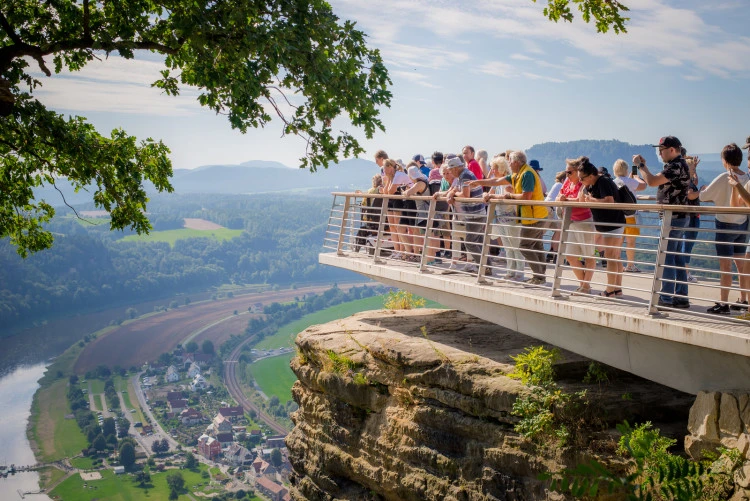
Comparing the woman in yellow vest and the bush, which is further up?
the woman in yellow vest

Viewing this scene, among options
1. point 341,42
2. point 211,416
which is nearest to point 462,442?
point 341,42

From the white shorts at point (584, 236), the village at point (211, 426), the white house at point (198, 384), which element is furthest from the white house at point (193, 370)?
the white shorts at point (584, 236)

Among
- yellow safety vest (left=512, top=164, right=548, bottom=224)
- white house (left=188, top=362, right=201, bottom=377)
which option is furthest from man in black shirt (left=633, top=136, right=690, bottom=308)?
white house (left=188, top=362, right=201, bottom=377)

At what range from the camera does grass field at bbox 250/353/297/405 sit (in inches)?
3364

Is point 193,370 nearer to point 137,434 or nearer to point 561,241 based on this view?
point 137,434

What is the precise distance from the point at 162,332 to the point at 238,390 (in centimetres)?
3349

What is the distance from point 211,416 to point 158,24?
231ft

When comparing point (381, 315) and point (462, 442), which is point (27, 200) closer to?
point (381, 315)

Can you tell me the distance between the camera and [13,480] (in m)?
61.8

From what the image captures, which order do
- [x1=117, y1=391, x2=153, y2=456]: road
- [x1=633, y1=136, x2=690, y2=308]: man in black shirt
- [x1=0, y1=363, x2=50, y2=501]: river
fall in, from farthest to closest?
[x1=117, y1=391, x2=153, y2=456]: road < [x1=0, y1=363, x2=50, y2=501]: river < [x1=633, y1=136, x2=690, y2=308]: man in black shirt

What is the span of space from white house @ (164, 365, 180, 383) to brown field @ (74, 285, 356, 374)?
550 centimetres

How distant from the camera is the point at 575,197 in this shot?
1105 cm

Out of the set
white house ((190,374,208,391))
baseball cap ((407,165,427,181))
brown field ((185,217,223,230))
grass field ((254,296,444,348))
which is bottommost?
white house ((190,374,208,391))

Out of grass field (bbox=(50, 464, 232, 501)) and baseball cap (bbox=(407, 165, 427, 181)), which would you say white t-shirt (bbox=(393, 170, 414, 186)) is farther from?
grass field (bbox=(50, 464, 232, 501))
